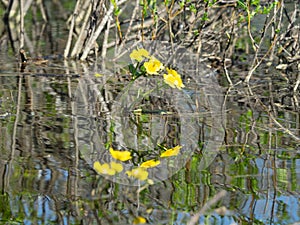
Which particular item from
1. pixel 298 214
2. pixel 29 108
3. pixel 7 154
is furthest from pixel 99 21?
pixel 298 214

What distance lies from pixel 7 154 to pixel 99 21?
2.87 meters

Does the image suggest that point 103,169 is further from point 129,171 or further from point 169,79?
point 169,79

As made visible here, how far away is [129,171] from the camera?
3105 millimetres

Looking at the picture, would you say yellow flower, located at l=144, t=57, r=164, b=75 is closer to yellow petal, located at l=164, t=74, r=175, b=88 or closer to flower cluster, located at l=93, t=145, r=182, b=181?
yellow petal, located at l=164, t=74, r=175, b=88

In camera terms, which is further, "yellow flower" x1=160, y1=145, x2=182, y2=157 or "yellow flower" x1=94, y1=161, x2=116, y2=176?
"yellow flower" x1=160, y1=145, x2=182, y2=157

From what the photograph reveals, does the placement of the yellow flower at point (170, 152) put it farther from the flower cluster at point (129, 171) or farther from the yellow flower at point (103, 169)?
the yellow flower at point (103, 169)

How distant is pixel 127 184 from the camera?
3.24 meters

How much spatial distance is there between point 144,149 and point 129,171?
803mm

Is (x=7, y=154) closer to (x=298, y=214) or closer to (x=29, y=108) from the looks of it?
(x=29, y=108)

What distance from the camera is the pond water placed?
3.01m

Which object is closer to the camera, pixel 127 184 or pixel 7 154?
pixel 127 184

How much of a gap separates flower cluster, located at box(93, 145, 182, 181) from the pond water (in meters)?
0.05

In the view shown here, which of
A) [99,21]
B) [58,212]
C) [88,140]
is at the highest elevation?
[99,21]

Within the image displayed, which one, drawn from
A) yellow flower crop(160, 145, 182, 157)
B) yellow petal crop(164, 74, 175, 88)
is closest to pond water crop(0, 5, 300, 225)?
yellow flower crop(160, 145, 182, 157)
